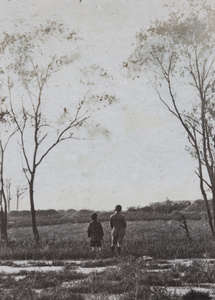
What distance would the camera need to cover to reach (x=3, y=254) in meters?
14.5

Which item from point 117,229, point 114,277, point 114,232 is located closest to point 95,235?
point 114,232

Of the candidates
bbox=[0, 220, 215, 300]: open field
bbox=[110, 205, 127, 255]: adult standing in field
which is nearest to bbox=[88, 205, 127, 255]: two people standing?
bbox=[110, 205, 127, 255]: adult standing in field

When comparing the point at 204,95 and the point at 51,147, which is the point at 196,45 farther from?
the point at 51,147

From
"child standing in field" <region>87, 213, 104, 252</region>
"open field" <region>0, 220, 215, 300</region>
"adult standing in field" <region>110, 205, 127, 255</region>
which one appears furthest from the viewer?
"child standing in field" <region>87, 213, 104, 252</region>

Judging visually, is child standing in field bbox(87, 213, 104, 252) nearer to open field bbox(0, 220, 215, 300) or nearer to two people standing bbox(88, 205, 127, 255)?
two people standing bbox(88, 205, 127, 255)

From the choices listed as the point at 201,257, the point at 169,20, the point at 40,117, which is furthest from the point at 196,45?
the point at 201,257

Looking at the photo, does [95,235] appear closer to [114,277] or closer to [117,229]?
[117,229]

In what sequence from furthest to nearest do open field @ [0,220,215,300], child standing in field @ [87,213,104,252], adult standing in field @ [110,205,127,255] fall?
1. child standing in field @ [87,213,104,252]
2. adult standing in field @ [110,205,127,255]
3. open field @ [0,220,215,300]

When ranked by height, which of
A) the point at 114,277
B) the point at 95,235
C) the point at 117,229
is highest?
the point at 117,229

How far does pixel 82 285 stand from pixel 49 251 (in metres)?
7.29

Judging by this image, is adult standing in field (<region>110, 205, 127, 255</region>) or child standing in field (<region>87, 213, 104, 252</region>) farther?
child standing in field (<region>87, 213, 104, 252</region>)

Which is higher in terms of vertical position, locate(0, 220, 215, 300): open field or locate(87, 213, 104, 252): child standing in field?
locate(87, 213, 104, 252): child standing in field

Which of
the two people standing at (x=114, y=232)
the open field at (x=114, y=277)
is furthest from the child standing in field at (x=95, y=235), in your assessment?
the open field at (x=114, y=277)

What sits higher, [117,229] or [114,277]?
[117,229]
